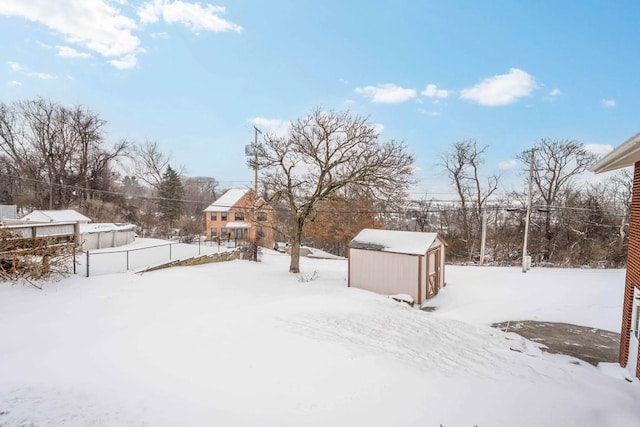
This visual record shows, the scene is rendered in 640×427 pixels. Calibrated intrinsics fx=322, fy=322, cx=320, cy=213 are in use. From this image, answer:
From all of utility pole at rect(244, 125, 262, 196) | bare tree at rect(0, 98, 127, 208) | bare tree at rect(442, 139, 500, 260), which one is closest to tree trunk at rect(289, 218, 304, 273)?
utility pole at rect(244, 125, 262, 196)

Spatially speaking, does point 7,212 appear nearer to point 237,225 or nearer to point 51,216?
point 51,216

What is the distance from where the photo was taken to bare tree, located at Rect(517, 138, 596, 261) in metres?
26.1

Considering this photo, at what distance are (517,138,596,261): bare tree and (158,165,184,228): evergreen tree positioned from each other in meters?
35.5

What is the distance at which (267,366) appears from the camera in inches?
190

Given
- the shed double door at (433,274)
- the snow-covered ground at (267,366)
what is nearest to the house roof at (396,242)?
the shed double door at (433,274)

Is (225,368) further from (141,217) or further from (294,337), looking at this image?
(141,217)

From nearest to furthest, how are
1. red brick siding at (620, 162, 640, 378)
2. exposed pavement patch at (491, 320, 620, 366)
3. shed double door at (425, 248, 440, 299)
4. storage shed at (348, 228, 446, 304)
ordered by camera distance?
red brick siding at (620, 162, 640, 378)
exposed pavement patch at (491, 320, 620, 366)
storage shed at (348, 228, 446, 304)
shed double door at (425, 248, 440, 299)

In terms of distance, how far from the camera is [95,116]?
1250 inches

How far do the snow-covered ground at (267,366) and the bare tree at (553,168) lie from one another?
62.9 ft

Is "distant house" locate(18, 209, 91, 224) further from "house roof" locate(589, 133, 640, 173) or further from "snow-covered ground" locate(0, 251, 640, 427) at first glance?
"house roof" locate(589, 133, 640, 173)

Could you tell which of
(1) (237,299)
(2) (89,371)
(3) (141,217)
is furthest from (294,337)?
(3) (141,217)

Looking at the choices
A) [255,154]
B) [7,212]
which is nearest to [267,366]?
[255,154]

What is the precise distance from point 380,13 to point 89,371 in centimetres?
1416

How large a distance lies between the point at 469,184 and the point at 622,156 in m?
25.6
